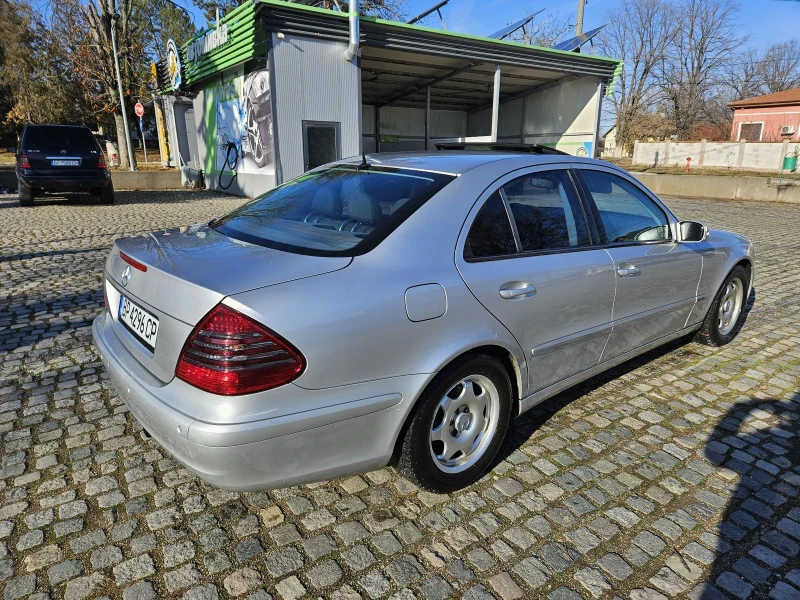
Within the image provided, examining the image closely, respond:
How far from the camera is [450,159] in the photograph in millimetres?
2936

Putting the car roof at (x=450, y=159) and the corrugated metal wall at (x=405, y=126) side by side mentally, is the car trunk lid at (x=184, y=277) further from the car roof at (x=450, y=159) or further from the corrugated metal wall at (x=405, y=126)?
the corrugated metal wall at (x=405, y=126)

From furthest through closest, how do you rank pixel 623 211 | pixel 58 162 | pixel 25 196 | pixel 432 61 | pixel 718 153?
pixel 718 153 < pixel 432 61 < pixel 25 196 < pixel 58 162 < pixel 623 211

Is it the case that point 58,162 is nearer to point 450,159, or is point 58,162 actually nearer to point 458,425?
point 450,159

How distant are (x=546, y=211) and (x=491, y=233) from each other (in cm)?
53

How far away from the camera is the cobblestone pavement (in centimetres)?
211

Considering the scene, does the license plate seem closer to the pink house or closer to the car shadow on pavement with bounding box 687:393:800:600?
the car shadow on pavement with bounding box 687:393:800:600

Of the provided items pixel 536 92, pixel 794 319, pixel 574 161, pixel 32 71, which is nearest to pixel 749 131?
pixel 536 92

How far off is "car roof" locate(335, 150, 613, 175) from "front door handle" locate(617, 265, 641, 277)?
70 centimetres

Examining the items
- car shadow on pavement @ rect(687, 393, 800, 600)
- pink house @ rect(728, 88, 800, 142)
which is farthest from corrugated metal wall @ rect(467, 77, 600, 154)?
pink house @ rect(728, 88, 800, 142)

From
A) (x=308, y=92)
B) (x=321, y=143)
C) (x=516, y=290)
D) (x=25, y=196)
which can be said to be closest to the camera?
(x=516, y=290)

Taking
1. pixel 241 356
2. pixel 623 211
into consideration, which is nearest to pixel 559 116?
pixel 623 211

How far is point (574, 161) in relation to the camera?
10.7 feet

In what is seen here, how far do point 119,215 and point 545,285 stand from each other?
1130 cm

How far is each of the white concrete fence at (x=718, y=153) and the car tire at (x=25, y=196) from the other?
1326 inches
